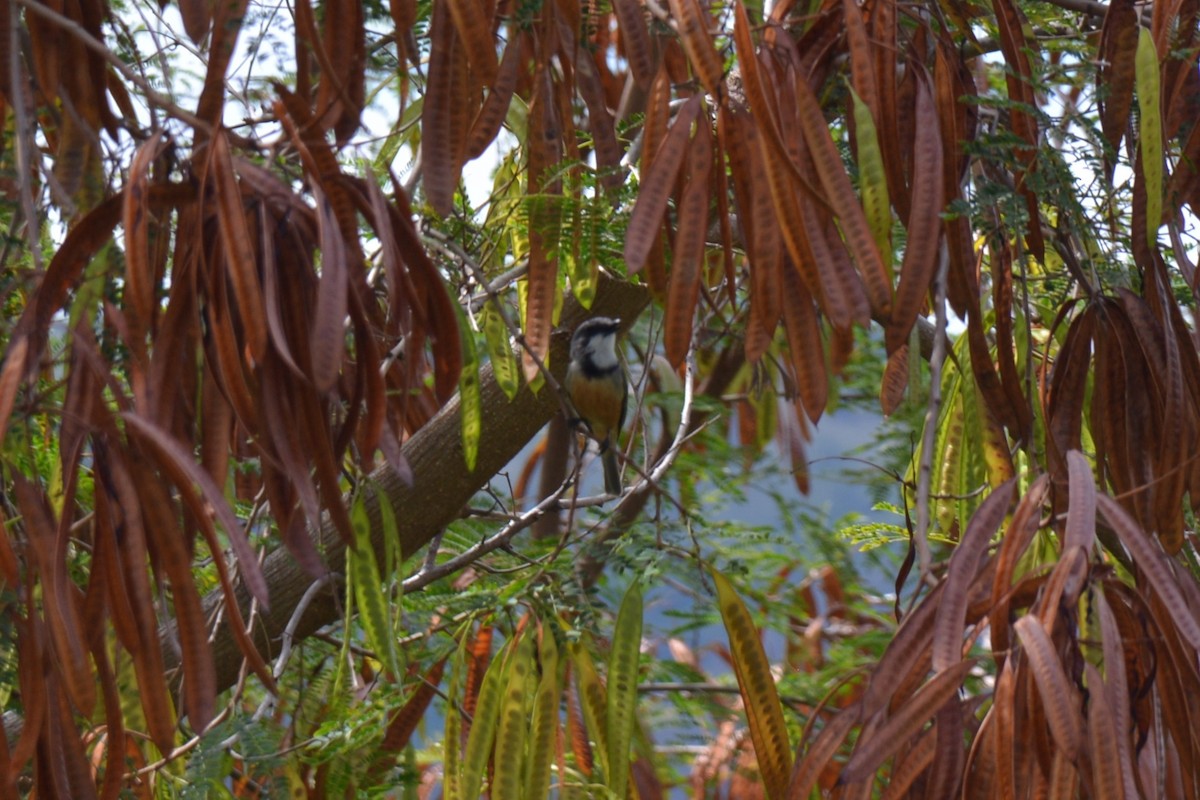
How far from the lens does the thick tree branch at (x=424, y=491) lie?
2.57 m

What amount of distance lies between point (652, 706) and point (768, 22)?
2783mm

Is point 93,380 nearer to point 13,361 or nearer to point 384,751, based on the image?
point 13,361

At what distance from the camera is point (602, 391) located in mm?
4418

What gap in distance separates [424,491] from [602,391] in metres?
1.82

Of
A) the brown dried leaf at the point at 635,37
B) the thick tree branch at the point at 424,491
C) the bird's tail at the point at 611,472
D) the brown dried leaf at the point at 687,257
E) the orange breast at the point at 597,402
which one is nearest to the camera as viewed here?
the brown dried leaf at the point at 687,257

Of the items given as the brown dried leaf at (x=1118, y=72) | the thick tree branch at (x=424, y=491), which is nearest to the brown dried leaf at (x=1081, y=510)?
the brown dried leaf at (x=1118, y=72)

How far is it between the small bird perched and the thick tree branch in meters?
0.83

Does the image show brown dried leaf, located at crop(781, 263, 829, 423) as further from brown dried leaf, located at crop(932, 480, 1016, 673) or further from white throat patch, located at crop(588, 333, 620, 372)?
white throat patch, located at crop(588, 333, 620, 372)

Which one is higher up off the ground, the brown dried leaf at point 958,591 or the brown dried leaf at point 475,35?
the brown dried leaf at point 475,35

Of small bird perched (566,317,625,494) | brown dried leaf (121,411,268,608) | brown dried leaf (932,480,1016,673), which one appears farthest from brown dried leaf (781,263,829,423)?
small bird perched (566,317,625,494)

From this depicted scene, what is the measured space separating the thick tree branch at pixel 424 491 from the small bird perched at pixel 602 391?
2.71 feet

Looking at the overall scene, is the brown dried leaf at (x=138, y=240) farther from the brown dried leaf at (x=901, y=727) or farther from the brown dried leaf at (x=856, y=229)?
the brown dried leaf at (x=901, y=727)

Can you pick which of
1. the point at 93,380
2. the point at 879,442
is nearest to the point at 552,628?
the point at 93,380

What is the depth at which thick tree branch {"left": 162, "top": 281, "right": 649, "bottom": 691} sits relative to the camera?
2.57 metres
